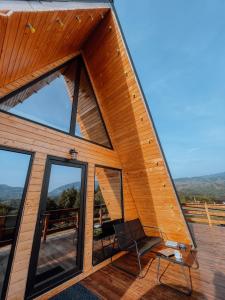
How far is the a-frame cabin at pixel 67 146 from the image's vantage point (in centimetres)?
210

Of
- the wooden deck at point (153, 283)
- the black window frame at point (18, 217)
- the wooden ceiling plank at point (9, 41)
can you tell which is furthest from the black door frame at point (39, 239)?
the wooden ceiling plank at point (9, 41)

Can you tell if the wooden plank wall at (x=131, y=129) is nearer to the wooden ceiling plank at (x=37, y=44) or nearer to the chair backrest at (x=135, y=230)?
the chair backrest at (x=135, y=230)

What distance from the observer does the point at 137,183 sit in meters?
4.37

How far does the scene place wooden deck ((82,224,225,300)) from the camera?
7.20 feet

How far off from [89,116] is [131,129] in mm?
1283

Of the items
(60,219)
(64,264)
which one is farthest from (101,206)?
(64,264)

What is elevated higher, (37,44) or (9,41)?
(37,44)

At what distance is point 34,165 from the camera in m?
2.46

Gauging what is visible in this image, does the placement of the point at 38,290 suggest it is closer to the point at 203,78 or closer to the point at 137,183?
the point at 137,183

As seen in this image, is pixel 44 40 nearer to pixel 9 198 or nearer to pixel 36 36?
pixel 36 36

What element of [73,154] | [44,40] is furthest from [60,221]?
[44,40]

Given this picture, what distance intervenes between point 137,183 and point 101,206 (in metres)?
1.62

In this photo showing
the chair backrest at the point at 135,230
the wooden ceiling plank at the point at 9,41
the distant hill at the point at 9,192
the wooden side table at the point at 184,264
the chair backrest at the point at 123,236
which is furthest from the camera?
the chair backrest at the point at 135,230

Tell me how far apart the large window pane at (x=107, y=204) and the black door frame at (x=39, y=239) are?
31.0 inches
